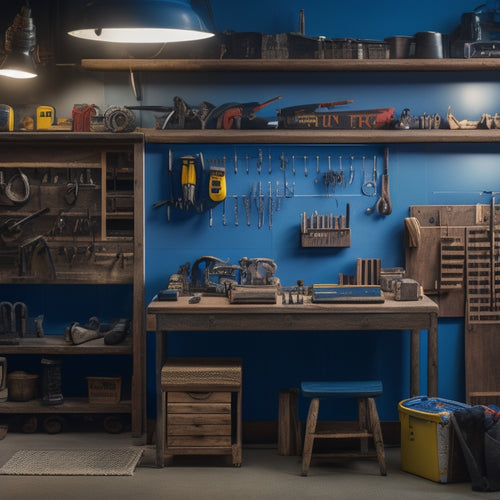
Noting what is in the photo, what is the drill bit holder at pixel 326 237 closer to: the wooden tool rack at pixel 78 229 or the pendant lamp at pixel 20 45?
the wooden tool rack at pixel 78 229

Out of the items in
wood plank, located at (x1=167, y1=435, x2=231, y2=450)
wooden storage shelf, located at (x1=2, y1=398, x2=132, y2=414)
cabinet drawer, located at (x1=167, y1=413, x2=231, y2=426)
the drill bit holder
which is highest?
the drill bit holder

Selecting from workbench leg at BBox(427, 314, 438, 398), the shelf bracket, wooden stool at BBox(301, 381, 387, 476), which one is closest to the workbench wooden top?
workbench leg at BBox(427, 314, 438, 398)

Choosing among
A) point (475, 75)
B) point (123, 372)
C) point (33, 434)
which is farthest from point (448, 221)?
Result: point (33, 434)

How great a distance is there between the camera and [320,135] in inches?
203

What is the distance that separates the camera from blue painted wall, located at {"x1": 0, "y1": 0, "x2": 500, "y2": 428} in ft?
17.5

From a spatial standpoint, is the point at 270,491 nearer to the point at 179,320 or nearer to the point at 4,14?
the point at 179,320

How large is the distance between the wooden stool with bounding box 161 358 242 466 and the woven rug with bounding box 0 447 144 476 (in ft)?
1.04

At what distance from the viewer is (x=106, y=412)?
17.4 ft

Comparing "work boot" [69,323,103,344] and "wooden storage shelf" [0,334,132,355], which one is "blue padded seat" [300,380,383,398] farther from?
"work boot" [69,323,103,344]

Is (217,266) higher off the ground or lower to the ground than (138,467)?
higher

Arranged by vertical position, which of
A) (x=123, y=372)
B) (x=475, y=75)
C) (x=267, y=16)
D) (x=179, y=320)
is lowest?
(x=123, y=372)

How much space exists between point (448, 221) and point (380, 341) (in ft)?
3.21

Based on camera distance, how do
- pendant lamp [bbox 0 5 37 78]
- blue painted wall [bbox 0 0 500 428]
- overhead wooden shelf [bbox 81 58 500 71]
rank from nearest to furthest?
pendant lamp [bbox 0 5 37 78]
overhead wooden shelf [bbox 81 58 500 71]
blue painted wall [bbox 0 0 500 428]

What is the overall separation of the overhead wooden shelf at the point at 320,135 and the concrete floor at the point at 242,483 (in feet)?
7.03
